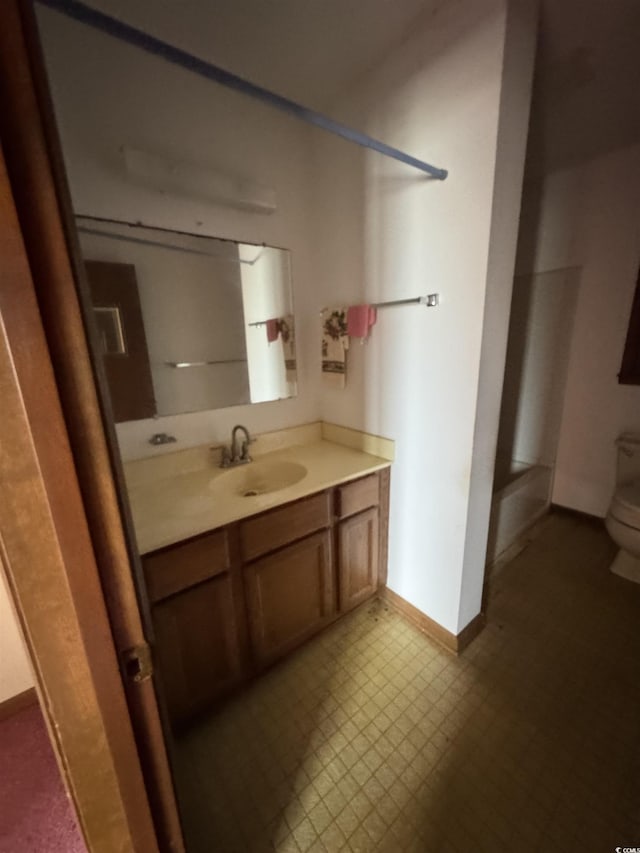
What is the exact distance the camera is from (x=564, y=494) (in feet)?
8.52

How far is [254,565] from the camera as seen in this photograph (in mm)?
1289

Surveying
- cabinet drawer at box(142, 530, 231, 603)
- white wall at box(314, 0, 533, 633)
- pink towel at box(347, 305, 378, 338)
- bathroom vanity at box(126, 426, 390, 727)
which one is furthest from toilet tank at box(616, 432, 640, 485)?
cabinet drawer at box(142, 530, 231, 603)

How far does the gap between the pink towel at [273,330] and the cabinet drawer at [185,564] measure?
Answer: 1026 mm

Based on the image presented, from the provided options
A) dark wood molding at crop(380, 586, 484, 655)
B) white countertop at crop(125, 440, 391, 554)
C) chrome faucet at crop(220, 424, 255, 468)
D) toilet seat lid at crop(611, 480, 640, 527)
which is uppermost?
chrome faucet at crop(220, 424, 255, 468)

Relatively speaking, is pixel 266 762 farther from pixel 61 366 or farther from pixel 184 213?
pixel 184 213

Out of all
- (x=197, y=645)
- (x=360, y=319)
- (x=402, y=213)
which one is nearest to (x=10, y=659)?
(x=197, y=645)

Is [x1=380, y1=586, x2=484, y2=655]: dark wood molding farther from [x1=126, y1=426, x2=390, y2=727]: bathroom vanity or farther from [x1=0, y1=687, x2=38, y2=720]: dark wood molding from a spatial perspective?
[x1=0, y1=687, x2=38, y2=720]: dark wood molding

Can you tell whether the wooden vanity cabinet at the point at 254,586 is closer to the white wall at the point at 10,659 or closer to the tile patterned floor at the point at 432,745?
the tile patterned floor at the point at 432,745

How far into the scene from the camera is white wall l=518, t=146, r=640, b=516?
2057mm

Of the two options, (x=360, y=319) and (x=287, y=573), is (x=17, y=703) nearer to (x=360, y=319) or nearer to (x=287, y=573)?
(x=287, y=573)

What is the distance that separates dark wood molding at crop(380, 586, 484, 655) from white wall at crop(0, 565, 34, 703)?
1.61 meters

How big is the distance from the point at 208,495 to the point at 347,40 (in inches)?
69.7

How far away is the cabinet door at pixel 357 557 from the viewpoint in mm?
1597

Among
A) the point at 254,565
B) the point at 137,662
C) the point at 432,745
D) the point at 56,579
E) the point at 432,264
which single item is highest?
the point at 432,264
